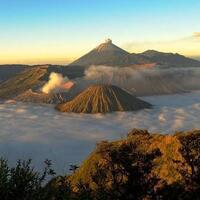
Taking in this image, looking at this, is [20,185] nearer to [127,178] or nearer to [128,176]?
[128,176]

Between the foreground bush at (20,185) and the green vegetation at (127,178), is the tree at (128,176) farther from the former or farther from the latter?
the foreground bush at (20,185)

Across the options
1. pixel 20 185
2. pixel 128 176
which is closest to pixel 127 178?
pixel 128 176

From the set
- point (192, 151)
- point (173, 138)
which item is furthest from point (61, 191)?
point (173, 138)

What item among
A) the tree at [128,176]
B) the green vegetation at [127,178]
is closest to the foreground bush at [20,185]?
the green vegetation at [127,178]

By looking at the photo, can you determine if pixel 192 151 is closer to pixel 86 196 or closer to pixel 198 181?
pixel 198 181

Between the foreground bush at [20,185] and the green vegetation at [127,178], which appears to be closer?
the foreground bush at [20,185]

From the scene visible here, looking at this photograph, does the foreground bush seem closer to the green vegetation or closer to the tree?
the green vegetation

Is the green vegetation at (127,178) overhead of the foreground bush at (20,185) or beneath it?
beneath

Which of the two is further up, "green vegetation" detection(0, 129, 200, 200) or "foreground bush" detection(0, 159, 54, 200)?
"foreground bush" detection(0, 159, 54, 200)

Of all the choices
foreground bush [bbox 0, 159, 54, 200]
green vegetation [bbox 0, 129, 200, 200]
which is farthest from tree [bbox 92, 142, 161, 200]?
foreground bush [bbox 0, 159, 54, 200]

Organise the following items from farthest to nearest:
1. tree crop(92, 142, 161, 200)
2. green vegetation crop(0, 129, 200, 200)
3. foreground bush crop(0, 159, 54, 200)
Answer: tree crop(92, 142, 161, 200) → green vegetation crop(0, 129, 200, 200) → foreground bush crop(0, 159, 54, 200)

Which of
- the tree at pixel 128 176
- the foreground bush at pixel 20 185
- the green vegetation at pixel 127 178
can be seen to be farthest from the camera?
the tree at pixel 128 176
